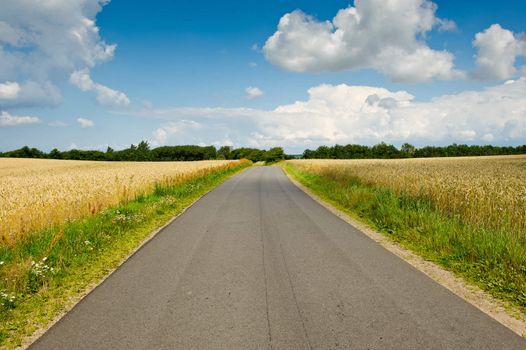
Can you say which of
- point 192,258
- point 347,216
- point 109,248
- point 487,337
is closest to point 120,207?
point 109,248

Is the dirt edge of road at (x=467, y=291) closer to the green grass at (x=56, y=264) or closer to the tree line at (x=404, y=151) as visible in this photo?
the green grass at (x=56, y=264)

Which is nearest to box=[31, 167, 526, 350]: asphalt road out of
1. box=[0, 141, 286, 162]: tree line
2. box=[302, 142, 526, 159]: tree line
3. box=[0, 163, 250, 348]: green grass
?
box=[0, 163, 250, 348]: green grass

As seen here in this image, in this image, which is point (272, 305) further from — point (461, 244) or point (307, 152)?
point (307, 152)

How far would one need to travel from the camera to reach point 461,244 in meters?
7.61

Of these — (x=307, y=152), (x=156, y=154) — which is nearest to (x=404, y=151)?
(x=307, y=152)

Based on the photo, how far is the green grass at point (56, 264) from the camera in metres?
4.95

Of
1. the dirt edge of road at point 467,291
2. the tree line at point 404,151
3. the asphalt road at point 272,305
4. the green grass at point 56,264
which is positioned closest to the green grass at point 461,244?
the dirt edge of road at point 467,291

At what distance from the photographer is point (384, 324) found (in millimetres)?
4500

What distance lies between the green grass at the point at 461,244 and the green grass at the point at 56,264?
270 inches

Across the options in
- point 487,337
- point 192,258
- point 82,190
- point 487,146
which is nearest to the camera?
point 487,337

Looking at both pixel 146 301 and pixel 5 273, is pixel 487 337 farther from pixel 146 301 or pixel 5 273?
pixel 5 273

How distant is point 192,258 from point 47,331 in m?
3.27

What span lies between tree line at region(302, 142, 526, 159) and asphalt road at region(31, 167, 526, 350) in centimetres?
12866

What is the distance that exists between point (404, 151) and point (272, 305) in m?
141
